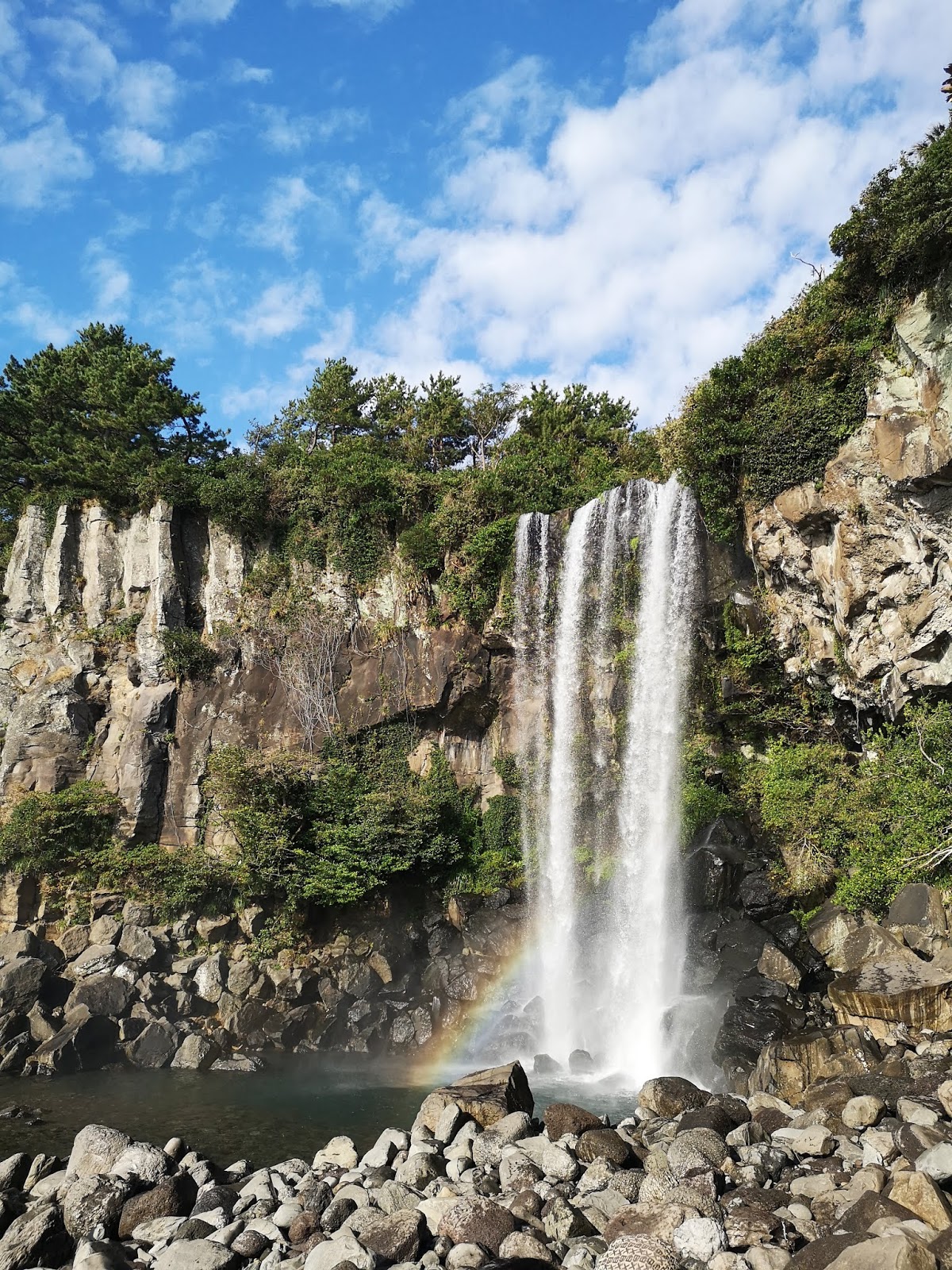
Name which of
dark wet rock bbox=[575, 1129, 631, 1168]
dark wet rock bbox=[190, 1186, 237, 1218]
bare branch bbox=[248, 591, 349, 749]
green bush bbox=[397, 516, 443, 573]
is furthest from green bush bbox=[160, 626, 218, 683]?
dark wet rock bbox=[575, 1129, 631, 1168]

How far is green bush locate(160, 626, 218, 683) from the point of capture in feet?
85.6

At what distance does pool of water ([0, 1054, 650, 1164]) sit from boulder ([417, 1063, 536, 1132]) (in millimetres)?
1278

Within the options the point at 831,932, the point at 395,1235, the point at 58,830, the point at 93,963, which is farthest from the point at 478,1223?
the point at 58,830

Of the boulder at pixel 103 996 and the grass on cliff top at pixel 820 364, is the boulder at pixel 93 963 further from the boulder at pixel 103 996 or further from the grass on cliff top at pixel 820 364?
the grass on cliff top at pixel 820 364

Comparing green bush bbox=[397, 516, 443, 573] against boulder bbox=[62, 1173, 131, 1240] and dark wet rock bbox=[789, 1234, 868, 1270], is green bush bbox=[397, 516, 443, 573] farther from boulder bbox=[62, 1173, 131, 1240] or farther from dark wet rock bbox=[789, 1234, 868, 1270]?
dark wet rock bbox=[789, 1234, 868, 1270]

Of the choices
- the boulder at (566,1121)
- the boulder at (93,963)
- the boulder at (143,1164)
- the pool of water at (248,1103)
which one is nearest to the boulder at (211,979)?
the boulder at (93,963)

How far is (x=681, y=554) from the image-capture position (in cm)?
2050

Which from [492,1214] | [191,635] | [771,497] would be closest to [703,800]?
[771,497]

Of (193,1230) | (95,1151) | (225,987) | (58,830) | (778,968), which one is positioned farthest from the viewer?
(58,830)

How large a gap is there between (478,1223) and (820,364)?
1649cm

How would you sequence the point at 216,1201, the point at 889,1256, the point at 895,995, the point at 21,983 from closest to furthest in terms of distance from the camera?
the point at 889,1256, the point at 216,1201, the point at 895,995, the point at 21,983

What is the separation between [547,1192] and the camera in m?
8.93

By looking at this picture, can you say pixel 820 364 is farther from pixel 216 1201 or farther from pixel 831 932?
pixel 216 1201

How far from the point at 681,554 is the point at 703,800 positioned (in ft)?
21.5
